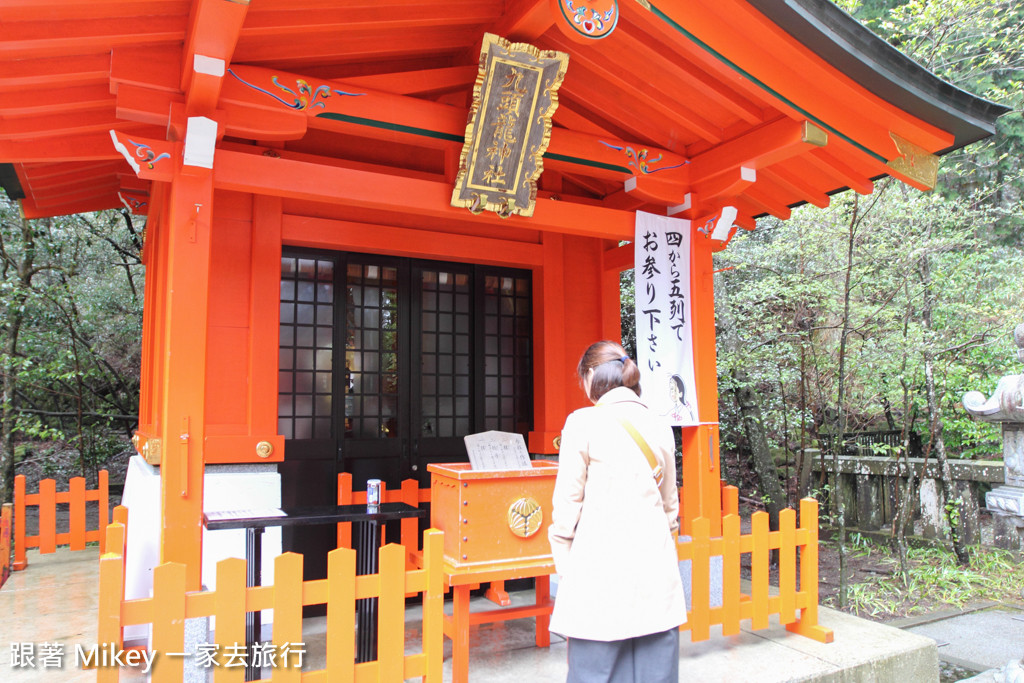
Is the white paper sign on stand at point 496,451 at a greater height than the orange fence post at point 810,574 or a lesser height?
greater

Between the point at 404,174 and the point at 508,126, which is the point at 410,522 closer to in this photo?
the point at 404,174

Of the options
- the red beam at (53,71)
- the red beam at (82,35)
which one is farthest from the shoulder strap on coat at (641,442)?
the red beam at (53,71)

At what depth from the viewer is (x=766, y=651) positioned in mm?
4438

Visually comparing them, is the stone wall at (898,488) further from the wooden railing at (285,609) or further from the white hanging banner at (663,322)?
the wooden railing at (285,609)

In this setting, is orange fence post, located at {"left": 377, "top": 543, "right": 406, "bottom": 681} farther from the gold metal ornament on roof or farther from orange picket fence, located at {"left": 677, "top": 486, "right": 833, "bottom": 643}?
orange picket fence, located at {"left": 677, "top": 486, "right": 833, "bottom": 643}

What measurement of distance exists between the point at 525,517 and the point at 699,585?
3.91 feet

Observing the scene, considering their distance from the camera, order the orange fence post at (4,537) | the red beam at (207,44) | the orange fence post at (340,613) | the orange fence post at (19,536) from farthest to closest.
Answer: the orange fence post at (19,536), the orange fence post at (4,537), the red beam at (207,44), the orange fence post at (340,613)

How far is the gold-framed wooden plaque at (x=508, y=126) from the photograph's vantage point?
4.11 metres

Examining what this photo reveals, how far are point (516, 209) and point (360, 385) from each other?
81.7 inches

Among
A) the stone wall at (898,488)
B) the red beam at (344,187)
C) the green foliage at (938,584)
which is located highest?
the red beam at (344,187)

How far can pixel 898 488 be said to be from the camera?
8.29m

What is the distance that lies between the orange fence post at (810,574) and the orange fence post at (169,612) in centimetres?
381

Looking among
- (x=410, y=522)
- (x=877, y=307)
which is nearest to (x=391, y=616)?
(x=410, y=522)

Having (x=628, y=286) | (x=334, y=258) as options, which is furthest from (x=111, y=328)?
(x=628, y=286)
